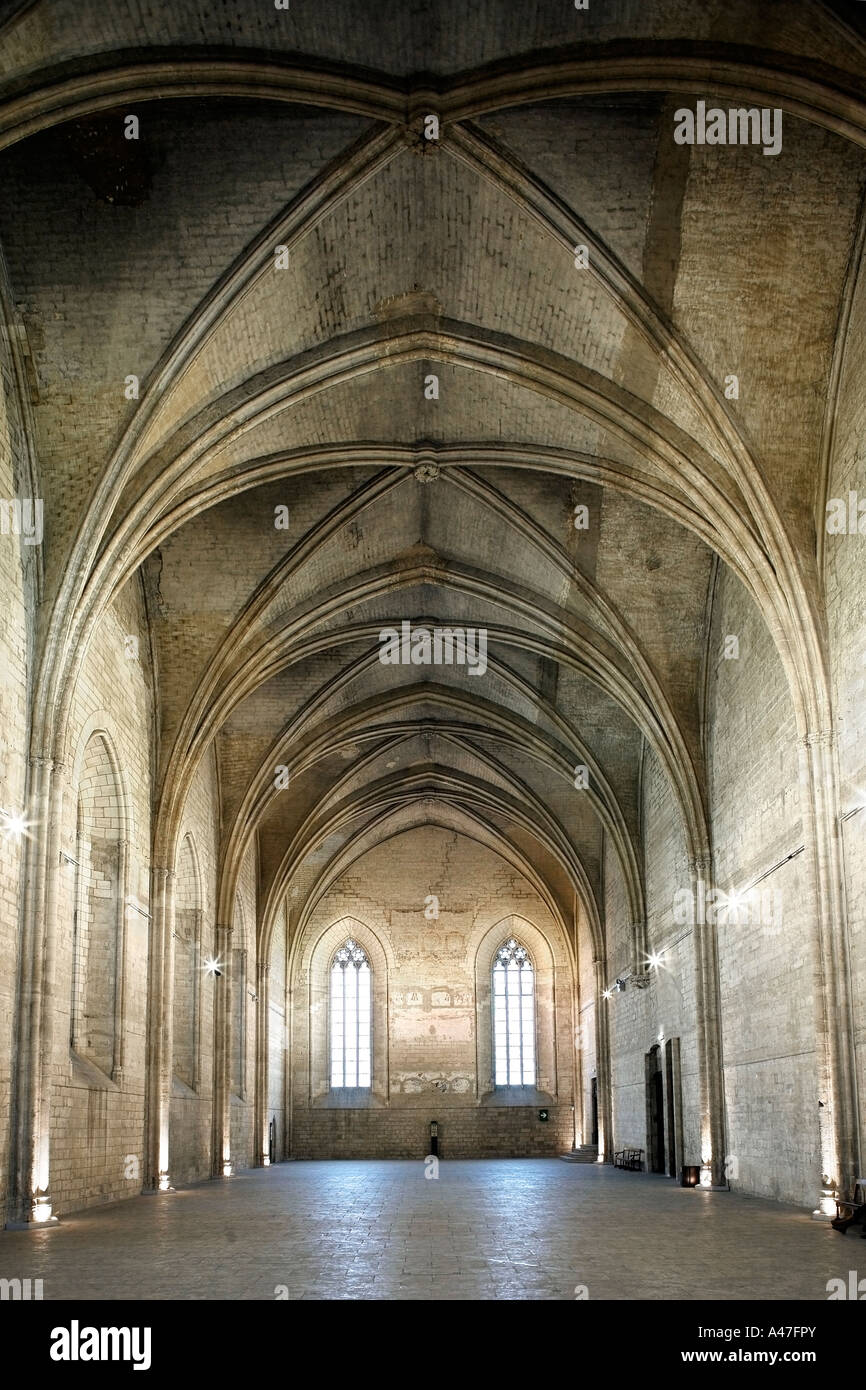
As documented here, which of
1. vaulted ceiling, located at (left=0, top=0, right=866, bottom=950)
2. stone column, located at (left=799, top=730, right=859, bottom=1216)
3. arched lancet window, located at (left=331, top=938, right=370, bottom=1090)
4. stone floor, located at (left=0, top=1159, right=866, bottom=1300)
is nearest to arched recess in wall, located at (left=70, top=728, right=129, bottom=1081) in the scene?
vaulted ceiling, located at (left=0, top=0, right=866, bottom=950)

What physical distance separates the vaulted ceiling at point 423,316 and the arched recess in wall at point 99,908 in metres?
2.16

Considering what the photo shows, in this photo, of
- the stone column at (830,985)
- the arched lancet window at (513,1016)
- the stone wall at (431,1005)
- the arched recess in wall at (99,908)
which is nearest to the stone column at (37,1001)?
the arched recess in wall at (99,908)

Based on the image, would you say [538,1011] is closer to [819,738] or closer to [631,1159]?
[631,1159]

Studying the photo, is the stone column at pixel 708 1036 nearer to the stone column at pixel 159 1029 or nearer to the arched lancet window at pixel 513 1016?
the stone column at pixel 159 1029

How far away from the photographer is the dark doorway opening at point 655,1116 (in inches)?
1003

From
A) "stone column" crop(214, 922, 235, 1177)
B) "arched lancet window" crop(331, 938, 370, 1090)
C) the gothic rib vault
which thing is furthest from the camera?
"arched lancet window" crop(331, 938, 370, 1090)

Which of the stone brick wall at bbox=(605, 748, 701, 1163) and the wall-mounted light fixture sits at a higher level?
the wall-mounted light fixture

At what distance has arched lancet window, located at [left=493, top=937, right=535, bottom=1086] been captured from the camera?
37531 millimetres

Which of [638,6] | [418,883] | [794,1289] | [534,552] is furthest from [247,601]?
[418,883]

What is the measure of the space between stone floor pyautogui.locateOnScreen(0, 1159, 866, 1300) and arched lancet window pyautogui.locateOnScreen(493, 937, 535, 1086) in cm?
1902

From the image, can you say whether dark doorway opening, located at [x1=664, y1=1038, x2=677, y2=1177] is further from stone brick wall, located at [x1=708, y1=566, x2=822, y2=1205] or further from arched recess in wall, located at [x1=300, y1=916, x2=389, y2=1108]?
arched recess in wall, located at [x1=300, y1=916, x2=389, y2=1108]

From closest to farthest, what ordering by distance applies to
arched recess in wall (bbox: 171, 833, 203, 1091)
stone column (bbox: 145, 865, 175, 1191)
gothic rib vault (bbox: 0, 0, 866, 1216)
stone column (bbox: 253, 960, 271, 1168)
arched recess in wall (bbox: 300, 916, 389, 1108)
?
gothic rib vault (bbox: 0, 0, 866, 1216) < stone column (bbox: 145, 865, 175, 1191) < arched recess in wall (bbox: 171, 833, 203, 1091) < stone column (bbox: 253, 960, 271, 1168) < arched recess in wall (bbox: 300, 916, 389, 1108)
